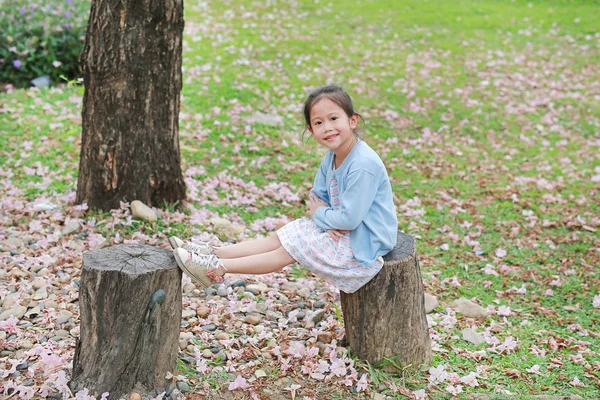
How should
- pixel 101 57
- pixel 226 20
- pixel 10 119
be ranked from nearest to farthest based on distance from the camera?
pixel 101 57 < pixel 10 119 < pixel 226 20

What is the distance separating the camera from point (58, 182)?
6473mm

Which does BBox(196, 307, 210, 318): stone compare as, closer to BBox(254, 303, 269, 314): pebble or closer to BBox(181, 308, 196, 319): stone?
BBox(181, 308, 196, 319): stone

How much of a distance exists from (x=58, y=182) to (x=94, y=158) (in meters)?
1.17

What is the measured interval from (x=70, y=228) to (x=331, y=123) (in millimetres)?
2846

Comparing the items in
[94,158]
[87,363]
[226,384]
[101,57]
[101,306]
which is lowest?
[226,384]

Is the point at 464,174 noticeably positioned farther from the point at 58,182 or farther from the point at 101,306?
the point at 101,306

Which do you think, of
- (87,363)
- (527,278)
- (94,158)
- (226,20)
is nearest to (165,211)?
(94,158)

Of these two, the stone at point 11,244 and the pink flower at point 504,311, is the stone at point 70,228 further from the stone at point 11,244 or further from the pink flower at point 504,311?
the pink flower at point 504,311

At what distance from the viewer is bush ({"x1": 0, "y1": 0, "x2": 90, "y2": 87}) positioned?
973 centimetres

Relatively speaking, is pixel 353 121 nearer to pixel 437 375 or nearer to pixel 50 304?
pixel 437 375

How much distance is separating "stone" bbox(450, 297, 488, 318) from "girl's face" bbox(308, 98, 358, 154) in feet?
6.81

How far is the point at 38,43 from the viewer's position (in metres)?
9.90

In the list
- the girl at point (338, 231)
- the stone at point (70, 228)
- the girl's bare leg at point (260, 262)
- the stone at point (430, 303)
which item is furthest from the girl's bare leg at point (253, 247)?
the stone at point (70, 228)

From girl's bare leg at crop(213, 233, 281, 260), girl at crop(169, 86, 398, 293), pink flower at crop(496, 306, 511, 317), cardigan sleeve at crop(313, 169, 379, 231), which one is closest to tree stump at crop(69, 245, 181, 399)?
girl at crop(169, 86, 398, 293)
